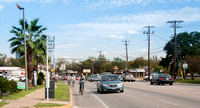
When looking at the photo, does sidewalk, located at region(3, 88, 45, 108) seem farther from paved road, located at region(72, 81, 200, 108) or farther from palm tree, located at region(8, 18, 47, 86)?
palm tree, located at region(8, 18, 47, 86)

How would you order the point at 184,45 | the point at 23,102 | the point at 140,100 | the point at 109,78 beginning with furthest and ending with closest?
1. the point at 184,45
2. the point at 109,78
3. the point at 140,100
4. the point at 23,102

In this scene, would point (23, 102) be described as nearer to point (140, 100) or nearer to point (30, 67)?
point (140, 100)

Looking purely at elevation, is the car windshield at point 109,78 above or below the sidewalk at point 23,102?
above

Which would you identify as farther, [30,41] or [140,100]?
[30,41]

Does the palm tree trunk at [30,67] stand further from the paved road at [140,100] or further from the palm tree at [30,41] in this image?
the paved road at [140,100]

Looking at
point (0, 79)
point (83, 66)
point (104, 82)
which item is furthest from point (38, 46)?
point (83, 66)

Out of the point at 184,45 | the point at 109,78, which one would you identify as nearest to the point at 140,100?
the point at 109,78

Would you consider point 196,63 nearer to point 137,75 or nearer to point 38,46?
point 38,46

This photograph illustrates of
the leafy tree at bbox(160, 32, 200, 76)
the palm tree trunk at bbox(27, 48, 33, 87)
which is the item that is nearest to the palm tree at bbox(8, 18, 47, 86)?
the palm tree trunk at bbox(27, 48, 33, 87)

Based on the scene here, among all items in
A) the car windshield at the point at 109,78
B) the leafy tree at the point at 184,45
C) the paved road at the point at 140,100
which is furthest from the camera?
the leafy tree at the point at 184,45

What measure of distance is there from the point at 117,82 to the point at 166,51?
5962 cm

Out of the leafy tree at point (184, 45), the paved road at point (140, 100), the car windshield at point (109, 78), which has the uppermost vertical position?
the leafy tree at point (184, 45)

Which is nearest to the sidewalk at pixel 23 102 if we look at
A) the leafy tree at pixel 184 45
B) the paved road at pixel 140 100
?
the paved road at pixel 140 100

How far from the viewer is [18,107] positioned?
12055 millimetres
